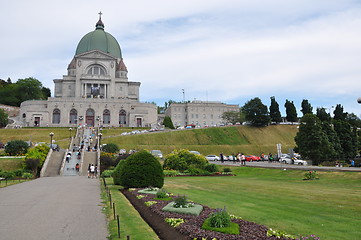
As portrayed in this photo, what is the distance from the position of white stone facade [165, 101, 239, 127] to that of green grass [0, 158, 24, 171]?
267 feet

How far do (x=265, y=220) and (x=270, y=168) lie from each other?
23.3 metres

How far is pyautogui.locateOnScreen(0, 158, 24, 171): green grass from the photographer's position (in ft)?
120

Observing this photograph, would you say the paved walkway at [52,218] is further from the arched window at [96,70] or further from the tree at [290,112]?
the tree at [290,112]

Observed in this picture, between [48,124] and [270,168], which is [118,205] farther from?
[48,124]

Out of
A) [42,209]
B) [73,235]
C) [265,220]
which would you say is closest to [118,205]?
[42,209]

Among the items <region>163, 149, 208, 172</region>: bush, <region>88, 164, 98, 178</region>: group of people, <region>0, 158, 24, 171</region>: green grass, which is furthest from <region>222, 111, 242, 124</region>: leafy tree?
<region>0, 158, 24, 171</region>: green grass

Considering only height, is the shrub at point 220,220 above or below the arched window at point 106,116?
below

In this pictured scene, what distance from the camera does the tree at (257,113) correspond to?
8981 centimetres

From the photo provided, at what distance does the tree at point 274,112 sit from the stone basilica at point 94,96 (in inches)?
1391

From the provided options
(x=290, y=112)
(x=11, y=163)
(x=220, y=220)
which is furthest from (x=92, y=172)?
(x=290, y=112)

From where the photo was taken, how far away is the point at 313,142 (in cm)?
4531

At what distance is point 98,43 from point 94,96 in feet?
56.8

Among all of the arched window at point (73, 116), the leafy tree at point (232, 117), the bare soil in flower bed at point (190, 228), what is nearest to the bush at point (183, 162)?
the bare soil in flower bed at point (190, 228)

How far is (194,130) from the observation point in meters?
78.6
